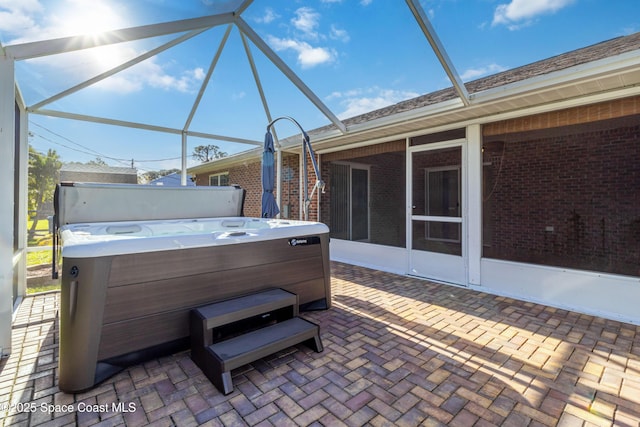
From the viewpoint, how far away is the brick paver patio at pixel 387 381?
1.71 m

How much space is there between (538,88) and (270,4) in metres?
2.93

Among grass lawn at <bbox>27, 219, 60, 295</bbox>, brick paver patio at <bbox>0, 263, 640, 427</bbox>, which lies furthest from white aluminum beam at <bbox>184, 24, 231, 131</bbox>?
brick paver patio at <bbox>0, 263, 640, 427</bbox>

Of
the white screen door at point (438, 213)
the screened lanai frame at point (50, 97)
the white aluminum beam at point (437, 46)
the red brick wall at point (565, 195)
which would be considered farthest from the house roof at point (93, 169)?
the red brick wall at point (565, 195)

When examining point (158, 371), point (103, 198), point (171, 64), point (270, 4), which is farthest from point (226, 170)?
point (158, 371)

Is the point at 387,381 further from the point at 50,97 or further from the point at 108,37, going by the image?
the point at 50,97

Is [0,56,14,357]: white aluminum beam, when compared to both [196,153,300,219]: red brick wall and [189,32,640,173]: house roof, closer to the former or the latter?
[189,32,640,173]: house roof

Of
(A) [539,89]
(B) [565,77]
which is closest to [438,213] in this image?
(A) [539,89]

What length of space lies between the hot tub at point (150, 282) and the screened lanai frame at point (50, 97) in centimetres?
75

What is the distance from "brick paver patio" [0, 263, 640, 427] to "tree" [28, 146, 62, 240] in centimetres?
211

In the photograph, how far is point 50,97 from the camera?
3955mm

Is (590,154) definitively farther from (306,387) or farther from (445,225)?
(306,387)

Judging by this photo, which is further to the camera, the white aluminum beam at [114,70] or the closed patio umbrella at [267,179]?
the closed patio umbrella at [267,179]

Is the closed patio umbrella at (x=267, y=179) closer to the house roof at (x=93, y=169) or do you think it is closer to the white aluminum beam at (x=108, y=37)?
the white aluminum beam at (x=108, y=37)

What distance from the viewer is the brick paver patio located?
1713 millimetres
